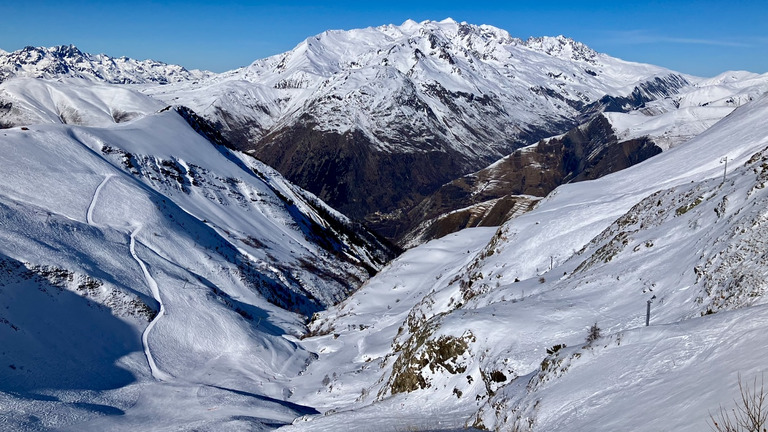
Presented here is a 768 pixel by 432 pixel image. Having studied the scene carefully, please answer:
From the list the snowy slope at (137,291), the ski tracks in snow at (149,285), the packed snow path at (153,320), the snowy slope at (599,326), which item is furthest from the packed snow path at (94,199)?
the snowy slope at (599,326)

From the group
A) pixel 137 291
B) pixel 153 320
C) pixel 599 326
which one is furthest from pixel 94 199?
pixel 599 326

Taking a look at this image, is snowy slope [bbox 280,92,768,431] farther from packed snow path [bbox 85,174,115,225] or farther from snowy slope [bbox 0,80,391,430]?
packed snow path [bbox 85,174,115,225]

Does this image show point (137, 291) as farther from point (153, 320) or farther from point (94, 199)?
point (94, 199)

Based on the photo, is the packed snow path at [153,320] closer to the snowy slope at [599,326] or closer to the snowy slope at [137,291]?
the snowy slope at [137,291]

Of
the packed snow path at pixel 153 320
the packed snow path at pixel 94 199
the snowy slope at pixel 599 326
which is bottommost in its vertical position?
the packed snow path at pixel 153 320

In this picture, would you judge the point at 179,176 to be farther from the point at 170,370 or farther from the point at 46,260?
the point at 170,370

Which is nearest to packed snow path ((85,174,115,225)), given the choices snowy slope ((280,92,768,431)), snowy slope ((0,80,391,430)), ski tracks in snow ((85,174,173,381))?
ski tracks in snow ((85,174,173,381))
